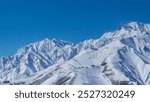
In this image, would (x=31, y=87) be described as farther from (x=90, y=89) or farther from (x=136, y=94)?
(x=136, y=94)

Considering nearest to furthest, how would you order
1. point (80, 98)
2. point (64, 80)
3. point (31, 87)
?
1. point (80, 98)
2. point (31, 87)
3. point (64, 80)

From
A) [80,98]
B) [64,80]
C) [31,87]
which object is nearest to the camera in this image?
[80,98]

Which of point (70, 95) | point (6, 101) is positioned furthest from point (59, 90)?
point (6, 101)

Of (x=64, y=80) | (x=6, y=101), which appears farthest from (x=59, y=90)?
(x=64, y=80)

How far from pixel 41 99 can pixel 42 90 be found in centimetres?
18

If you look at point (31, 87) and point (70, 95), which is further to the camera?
point (31, 87)

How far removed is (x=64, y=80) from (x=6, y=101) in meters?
177

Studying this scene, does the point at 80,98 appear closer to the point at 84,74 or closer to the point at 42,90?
the point at 42,90

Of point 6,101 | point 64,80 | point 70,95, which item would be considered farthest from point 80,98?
point 64,80

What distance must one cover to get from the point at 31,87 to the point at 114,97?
0.99 meters

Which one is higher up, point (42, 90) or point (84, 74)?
point (84, 74)

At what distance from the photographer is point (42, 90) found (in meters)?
4.73

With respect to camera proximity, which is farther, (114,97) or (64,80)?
(64,80)

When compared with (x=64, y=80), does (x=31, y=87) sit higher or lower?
lower
